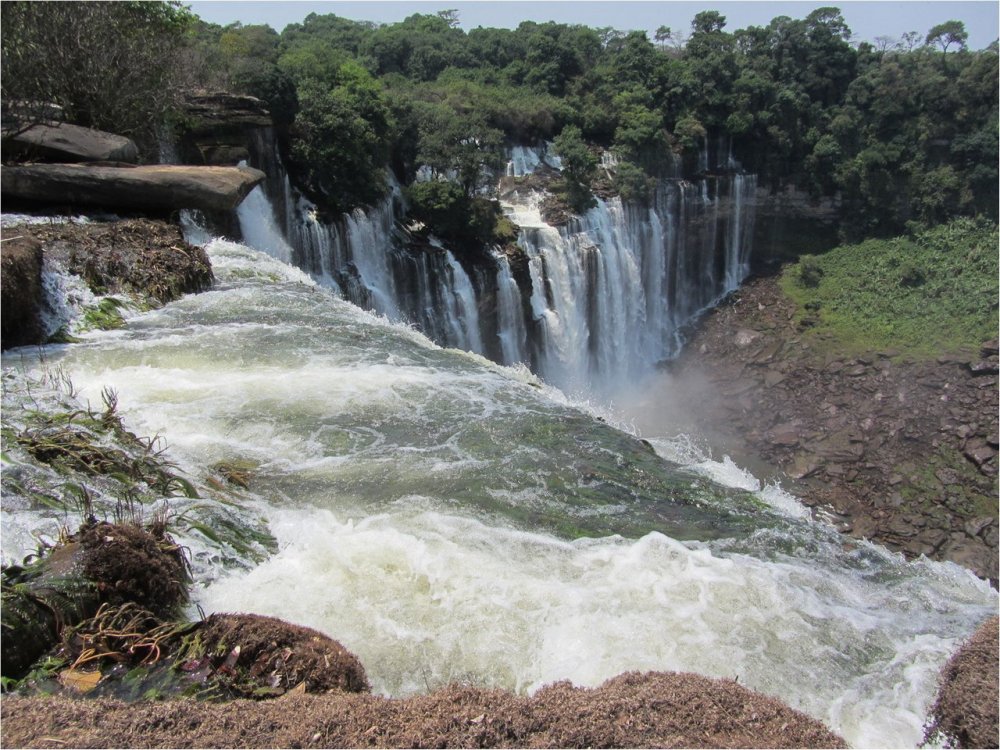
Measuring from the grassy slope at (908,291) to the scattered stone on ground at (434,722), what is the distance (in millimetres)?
23790

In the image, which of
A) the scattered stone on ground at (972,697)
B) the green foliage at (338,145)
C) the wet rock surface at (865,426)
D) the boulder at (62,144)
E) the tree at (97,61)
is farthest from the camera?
the green foliage at (338,145)

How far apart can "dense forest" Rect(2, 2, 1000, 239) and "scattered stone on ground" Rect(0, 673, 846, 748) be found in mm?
16060

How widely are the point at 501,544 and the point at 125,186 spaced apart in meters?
9.73

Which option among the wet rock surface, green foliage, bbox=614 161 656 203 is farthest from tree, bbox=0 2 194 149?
the wet rock surface

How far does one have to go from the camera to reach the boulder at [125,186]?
11.5m

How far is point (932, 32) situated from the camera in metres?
36.8

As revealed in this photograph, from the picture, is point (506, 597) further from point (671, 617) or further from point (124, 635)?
point (124, 635)

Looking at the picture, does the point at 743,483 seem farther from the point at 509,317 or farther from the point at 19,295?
the point at 509,317

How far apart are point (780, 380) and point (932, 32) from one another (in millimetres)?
24690

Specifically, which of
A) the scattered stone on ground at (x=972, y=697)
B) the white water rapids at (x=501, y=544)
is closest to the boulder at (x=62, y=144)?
the white water rapids at (x=501, y=544)

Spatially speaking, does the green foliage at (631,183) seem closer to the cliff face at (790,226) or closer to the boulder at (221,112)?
the cliff face at (790,226)

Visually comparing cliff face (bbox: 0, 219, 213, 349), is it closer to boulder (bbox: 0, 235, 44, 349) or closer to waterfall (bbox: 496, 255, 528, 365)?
boulder (bbox: 0, 235, 44, 349)

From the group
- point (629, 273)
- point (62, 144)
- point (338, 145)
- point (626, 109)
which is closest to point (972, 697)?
point (62, 144)

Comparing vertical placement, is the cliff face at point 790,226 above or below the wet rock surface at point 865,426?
above
